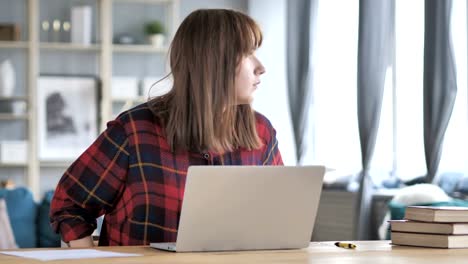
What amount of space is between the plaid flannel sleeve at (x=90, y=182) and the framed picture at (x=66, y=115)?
5.16 metres

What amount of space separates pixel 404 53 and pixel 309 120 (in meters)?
1.29

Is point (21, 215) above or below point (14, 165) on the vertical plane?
below

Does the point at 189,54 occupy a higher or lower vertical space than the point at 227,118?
higher

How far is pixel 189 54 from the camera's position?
263cm

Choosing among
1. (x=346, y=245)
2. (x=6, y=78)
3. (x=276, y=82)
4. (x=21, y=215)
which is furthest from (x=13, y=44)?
(x=346, y=245)

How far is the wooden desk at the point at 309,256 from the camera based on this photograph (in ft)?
6.47

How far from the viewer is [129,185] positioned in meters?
2.62

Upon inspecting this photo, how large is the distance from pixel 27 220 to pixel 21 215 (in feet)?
0.21

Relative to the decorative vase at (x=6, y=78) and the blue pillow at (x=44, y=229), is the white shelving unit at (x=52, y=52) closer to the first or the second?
the decorative vase at (x=6, y=78)

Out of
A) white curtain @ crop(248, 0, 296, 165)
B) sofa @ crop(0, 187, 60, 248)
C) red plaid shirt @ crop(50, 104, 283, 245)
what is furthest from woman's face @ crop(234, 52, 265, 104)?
white curtain @ crop(248, 0, 296, 165)

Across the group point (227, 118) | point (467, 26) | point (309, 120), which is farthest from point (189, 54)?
point (309, 120)

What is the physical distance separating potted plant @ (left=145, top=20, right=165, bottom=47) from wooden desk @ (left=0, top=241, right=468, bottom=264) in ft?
18.1

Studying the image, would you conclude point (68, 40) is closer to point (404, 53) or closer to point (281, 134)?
point (281, 134)

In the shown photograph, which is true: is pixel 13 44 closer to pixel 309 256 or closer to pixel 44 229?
pixel 44 229
